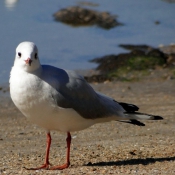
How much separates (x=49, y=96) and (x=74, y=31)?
10743 millimetres

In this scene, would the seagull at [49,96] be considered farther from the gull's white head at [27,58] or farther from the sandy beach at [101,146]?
the sandy beach at [101,146]

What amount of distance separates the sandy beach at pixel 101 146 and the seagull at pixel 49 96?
1.26 ft

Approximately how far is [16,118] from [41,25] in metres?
7.59

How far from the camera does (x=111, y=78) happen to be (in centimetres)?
1300

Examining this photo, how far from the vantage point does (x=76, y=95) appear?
681cm

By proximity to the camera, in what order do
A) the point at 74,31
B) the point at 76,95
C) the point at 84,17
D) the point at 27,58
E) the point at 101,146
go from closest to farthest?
the point at 27,58, the point at 76,95, the point at 101,146, the point at 74,31, the point at 84,17

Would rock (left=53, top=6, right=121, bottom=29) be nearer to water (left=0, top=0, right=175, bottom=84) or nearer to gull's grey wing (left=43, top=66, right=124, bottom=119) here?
water (left=0, top=0, right=175, bottom=84)

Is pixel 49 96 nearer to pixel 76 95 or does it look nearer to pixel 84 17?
pixel 76 95

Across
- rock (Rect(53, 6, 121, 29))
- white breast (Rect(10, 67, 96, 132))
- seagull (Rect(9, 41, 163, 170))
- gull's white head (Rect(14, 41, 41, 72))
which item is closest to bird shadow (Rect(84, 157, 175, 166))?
seagull (Rect(9, 41, 163, 170))

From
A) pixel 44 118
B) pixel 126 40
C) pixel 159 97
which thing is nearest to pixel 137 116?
pixel 44 118

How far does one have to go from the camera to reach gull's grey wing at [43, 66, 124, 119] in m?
6.60

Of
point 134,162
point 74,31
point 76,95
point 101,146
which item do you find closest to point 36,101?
point 76,95

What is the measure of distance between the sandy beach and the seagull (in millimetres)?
383

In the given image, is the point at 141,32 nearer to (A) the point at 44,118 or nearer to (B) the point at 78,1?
(B) the point at 78,1
